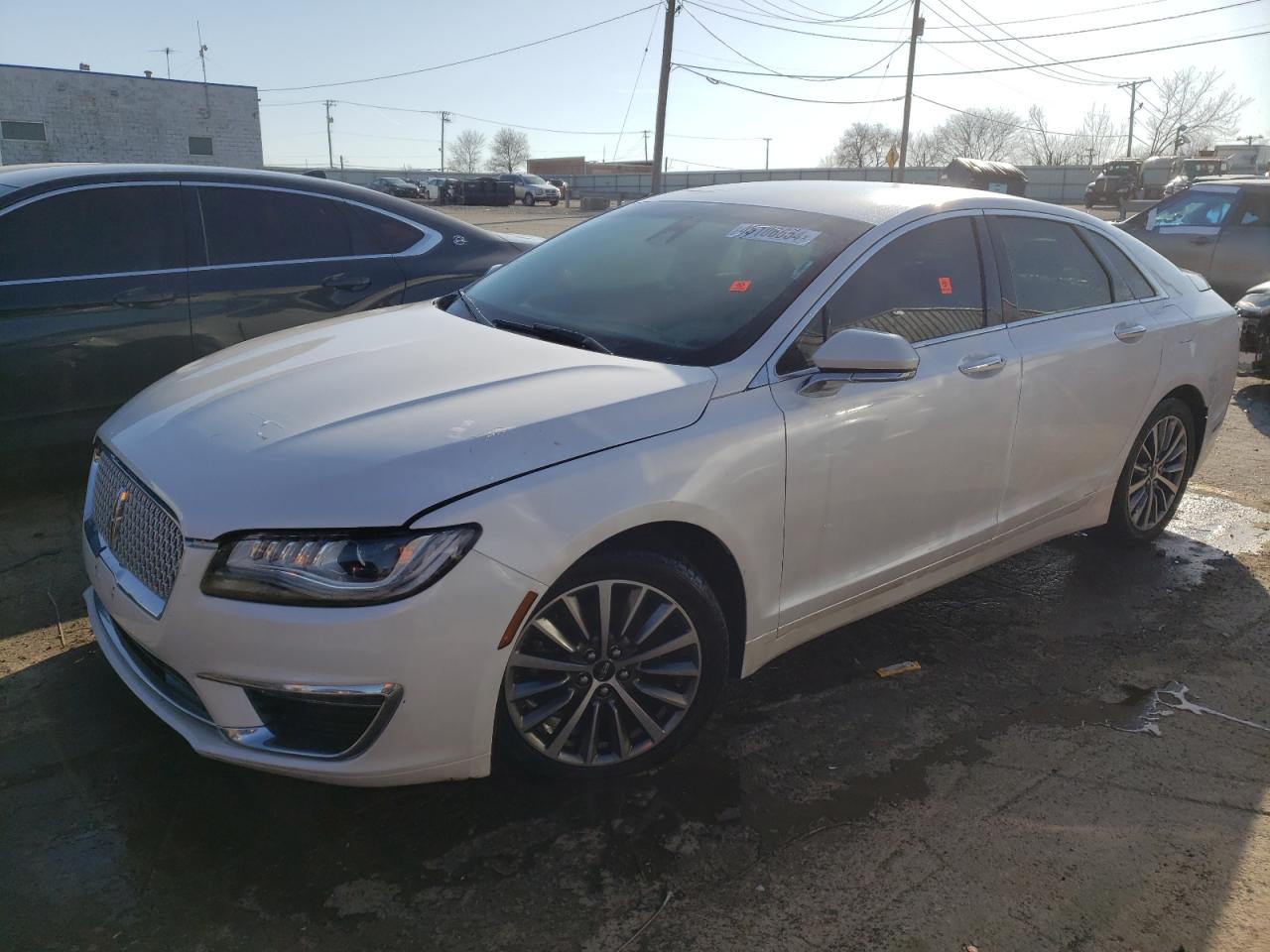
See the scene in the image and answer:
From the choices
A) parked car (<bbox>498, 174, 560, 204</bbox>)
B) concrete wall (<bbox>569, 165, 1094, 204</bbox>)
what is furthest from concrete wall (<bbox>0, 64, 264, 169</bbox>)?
concrete wall (<bbox>569, 165, 1094, 204</bbox>)

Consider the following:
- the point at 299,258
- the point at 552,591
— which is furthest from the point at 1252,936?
the point at 299,258

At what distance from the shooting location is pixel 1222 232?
36.1ft

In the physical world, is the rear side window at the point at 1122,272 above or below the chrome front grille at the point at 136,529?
above

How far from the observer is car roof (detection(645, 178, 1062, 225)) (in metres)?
3.45

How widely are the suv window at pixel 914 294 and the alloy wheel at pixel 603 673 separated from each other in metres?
0.85

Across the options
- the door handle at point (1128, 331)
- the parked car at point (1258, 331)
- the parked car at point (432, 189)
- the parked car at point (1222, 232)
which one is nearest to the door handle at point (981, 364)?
the door handle at point (1128, 331)

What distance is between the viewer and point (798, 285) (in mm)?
3072

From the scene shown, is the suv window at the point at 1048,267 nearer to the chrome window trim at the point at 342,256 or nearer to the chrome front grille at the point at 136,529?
→ the chrome front grille at the point at 136,529

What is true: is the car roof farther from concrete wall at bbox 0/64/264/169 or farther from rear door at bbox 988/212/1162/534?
concrete wall at bbox 0/64/264/169

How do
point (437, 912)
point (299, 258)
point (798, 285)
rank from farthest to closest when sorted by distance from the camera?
1. point (299, 258)
2. point (798, 285)
3. point (437, 912)

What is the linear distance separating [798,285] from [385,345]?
4.37 feet

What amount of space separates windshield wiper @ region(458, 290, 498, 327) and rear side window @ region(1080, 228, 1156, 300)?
2.55 metres

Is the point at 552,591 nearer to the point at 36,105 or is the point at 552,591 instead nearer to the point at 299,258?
the point at 299,258

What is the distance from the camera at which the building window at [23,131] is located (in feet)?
140
